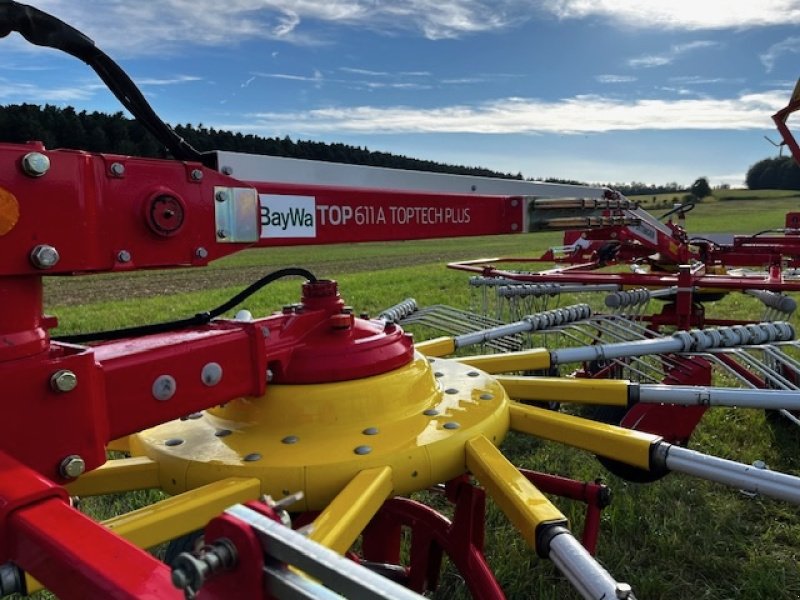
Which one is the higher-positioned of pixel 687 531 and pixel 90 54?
pixel 90 54

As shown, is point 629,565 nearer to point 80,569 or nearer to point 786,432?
point 786,432

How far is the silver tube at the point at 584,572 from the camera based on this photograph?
1.17m

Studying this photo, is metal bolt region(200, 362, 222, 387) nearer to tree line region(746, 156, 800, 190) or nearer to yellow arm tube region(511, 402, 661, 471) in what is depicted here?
yellow arm tube region(511, 402, 661, 471)

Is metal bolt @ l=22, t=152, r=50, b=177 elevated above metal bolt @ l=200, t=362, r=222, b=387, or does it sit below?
above

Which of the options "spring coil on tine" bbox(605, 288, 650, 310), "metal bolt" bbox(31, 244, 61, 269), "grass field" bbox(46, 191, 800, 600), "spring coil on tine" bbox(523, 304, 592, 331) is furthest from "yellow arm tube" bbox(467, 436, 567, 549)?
"spring coil on tine" bbox(605, 288, 650, 310)

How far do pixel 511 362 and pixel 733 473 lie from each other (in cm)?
107

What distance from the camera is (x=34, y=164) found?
118cm

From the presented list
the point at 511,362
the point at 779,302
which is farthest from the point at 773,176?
the point at 511,362

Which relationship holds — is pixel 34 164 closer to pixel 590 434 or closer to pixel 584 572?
pixel 584 572

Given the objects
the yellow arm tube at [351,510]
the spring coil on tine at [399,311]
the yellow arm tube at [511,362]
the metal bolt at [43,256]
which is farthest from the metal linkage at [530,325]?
the metal bolt at [43,256]

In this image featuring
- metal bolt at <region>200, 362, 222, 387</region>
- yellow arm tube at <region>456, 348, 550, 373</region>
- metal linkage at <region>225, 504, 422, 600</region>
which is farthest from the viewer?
yellow arm tube at <region>456, 348, 550, 373</region>

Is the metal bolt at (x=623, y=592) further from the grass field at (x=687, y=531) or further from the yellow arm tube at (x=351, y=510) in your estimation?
the grass field at (x=687, y=531)

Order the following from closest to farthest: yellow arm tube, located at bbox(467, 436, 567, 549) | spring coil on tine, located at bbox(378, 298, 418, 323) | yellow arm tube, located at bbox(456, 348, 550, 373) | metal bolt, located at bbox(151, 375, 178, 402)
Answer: yellow arm tube, located at bbox(467, 436, 567, 549) < metal bolt, located at bbox(151, 375, 178, 402) < yellow arm tube, located at bbox(456, 348, 550, 373) < spring coil on tine, located at bbox(378, 298, 418, 323)

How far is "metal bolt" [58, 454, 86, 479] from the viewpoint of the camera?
4.22 feet
